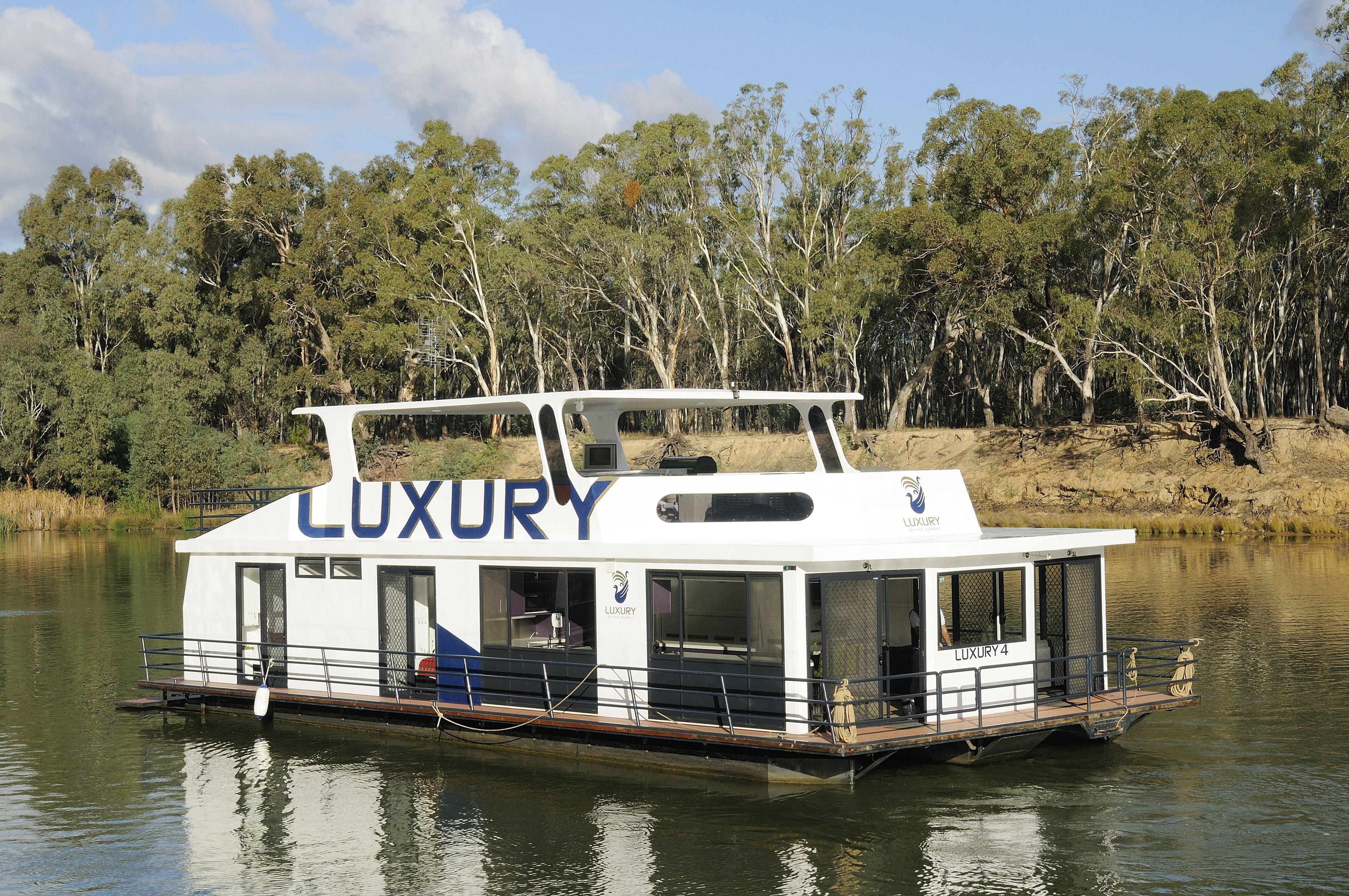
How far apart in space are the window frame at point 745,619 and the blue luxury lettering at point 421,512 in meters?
3.57

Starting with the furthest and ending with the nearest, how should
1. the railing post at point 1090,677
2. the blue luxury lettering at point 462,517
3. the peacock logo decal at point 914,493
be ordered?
the blue luxury lettering at point 462,517 < the peacock logo decal at point 914,493 < the railing post at point 1090,677

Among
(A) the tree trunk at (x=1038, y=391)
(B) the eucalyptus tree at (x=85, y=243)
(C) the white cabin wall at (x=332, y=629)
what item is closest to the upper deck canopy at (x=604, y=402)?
(C) the white cabin wall at (x=332, y=629)

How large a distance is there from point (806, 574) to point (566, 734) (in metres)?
3.94

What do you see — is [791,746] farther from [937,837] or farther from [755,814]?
[937,837]

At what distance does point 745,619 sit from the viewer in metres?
14.9

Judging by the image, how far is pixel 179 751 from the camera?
60.7 ft

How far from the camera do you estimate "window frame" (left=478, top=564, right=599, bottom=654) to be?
15969 mm

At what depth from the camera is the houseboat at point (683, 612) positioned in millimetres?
14547

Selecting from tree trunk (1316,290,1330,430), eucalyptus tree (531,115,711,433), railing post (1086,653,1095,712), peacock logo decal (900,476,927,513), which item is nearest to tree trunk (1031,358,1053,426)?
tree trunk (1316,290,1330,430)

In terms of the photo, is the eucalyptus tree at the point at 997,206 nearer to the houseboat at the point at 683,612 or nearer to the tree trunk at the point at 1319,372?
the tree trunk at the point at 1319,372

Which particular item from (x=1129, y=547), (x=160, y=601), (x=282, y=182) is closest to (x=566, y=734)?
(x=160, y=601)

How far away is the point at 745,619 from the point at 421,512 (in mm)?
5071

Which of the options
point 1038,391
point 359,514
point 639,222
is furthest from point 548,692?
point 639,222

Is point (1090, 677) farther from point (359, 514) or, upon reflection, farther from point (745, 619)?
point (359, 514)
